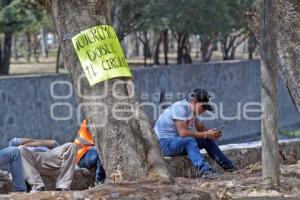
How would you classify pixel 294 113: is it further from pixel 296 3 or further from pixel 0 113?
pixel 296 3

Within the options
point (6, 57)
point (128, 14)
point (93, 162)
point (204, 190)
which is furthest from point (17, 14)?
point (204, 190)

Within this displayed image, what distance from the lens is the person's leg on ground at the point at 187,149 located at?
863 cm

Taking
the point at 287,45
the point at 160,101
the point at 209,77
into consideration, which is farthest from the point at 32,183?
the point at 209,77

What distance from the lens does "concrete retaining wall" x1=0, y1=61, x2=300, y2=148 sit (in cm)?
1455

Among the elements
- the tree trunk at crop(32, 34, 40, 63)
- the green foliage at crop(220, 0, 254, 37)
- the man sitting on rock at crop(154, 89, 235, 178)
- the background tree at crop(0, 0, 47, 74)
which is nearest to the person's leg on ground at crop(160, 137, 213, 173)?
the man sitting on rock at crop(154, 89, 235, 178)

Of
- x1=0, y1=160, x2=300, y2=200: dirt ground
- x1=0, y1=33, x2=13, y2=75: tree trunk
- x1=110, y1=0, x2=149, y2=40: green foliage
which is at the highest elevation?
x1=110, y1=0, x2=149, y2=40: green foliage

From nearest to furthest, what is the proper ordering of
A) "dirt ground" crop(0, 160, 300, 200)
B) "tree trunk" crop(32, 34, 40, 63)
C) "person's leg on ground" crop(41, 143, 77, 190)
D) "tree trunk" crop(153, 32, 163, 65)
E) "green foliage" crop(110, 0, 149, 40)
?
"dirt ground" crop(0, 160, 300, 200), "person's leg on ground" crop(41, 143, 77, 190), "green foliage" crop(110, 0, 149, 40), "tree trunk" crop(153, 32, 163, 65), "tree trunk" crop(32, 34, 40, 63)

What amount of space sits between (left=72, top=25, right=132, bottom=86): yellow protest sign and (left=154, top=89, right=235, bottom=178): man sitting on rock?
7.90 feet

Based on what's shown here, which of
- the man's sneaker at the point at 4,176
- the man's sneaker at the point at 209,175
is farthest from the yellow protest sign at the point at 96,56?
the man's sneaker at the point at 209,175

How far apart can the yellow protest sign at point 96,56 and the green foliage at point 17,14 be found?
17.3 metres

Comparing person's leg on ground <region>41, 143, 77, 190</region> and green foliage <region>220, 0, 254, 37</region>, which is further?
green foliage <region>220, 0, 254, 37</region>

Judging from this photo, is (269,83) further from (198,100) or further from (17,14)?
(17,14)

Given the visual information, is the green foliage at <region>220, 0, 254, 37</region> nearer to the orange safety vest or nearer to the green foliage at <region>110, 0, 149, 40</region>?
the green foliage at <region>110, 0, 149, 40</region>

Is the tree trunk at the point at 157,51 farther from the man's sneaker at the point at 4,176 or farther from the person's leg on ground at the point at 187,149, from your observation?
the man's sneaker at the point at 4,176
